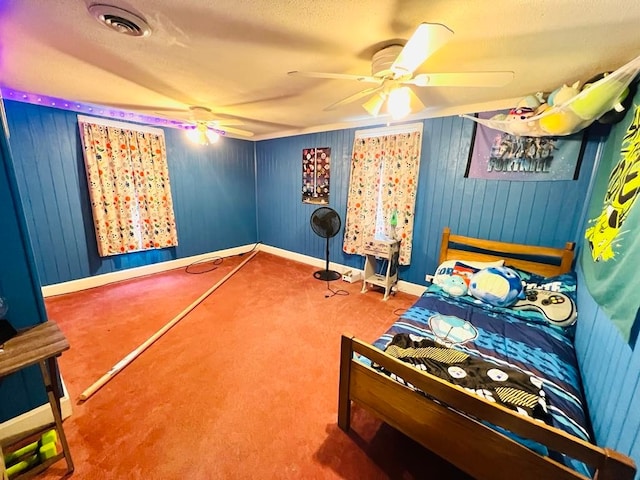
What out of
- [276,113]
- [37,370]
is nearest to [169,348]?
[37,370]

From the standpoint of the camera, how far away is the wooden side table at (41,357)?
1089mm

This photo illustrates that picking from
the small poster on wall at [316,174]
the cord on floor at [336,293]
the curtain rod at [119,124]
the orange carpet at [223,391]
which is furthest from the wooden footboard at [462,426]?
the curtain rod at [119,124]

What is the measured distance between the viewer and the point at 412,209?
3164 millimetres

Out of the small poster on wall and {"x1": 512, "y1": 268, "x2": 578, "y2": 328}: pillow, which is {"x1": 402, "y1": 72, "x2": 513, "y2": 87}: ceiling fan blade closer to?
{"x1": 512, "y1": 268, "x2": 578, "y2": 328}: pillow

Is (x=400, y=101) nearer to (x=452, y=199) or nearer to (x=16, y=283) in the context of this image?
(x=452, y=199)

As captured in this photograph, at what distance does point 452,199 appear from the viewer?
293 centimetres

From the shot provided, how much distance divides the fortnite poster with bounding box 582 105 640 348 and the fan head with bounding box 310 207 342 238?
8.06ft

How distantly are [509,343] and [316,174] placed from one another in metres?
3.26

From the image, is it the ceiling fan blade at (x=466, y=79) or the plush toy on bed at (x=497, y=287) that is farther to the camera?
the plush toy on bed at (x=497, y=287)

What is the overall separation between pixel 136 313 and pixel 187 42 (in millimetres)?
2586

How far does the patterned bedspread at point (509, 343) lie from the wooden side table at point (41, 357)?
1.65 metres

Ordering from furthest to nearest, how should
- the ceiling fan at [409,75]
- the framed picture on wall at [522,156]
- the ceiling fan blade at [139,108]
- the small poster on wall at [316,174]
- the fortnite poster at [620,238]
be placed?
the small poster on wall at [316,174], the ceiling fan blade at [139,108], the framed picture on wall at [522,156], the ceiling fan at [409,75], the fortnite poster at [620,238]

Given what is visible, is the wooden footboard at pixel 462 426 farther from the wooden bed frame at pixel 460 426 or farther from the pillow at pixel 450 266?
the pillow at pixel 450 266

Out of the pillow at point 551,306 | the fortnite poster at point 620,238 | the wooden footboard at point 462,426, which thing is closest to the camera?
the wooden footboard at point 462,426
